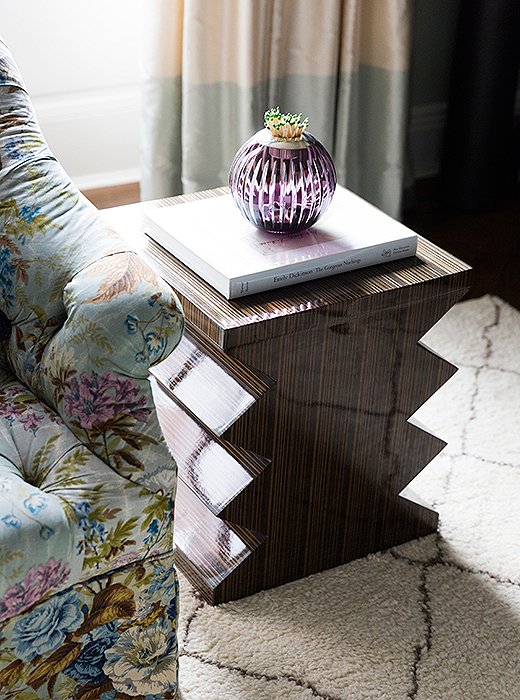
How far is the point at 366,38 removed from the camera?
2.50m

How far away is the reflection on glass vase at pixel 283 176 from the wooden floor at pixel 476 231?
1055mm

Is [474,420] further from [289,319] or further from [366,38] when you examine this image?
[366,38]

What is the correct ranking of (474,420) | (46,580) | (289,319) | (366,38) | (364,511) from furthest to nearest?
(366,38)
(474,420)
(364,511)
(289,319)
(46,580)

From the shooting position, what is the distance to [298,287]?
4.70 feet

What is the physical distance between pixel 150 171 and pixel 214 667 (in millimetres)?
1267

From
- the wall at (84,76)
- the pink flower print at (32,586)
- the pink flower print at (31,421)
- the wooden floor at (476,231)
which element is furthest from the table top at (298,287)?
the wall at (84,76)

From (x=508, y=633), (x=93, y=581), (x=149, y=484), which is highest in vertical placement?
(x=149, y=484)

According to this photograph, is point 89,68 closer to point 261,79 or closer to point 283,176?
point 261,79

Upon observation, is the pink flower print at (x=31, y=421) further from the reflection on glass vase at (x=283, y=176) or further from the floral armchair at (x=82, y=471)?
the reflection on glass vase at (x=283, y=176)

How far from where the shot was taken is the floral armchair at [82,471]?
1.16 meters

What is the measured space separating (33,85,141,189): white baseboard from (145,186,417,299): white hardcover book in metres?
1.08

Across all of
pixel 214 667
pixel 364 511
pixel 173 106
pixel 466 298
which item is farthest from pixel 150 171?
pixel 214 667

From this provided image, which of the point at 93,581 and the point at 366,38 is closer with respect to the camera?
the point at 93,581

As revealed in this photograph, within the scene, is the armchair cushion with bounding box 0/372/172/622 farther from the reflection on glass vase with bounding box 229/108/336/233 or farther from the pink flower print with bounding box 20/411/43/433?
the reflection on glass vase with bounding box 229/108/336/233
